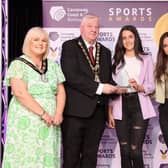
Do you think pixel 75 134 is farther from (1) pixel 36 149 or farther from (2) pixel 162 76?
(2) pixel 162 76

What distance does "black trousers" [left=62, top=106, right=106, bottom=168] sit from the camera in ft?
10.1

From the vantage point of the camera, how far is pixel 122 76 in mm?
3287

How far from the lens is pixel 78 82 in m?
3.02

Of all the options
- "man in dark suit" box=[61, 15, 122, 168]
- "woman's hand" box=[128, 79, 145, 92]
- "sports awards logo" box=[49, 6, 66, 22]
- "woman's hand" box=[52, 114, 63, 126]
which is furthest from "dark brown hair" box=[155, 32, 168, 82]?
"sports awards logo" box=[49, 6, 66, 22]

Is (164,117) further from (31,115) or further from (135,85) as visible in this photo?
(31,115)

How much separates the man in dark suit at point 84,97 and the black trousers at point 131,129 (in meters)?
0.17

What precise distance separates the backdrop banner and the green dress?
1.04 metres

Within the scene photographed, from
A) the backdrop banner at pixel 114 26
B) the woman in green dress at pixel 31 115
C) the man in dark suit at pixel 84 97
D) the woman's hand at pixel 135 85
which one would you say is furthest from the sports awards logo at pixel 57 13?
the woman's hand at pixel 135 85

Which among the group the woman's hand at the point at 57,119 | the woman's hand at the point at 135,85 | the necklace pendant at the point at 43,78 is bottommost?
the woman's hand at the point at 57,119

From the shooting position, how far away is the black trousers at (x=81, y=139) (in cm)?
307

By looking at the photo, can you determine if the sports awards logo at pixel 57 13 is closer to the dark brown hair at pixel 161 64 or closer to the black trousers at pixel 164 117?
the dark brown hair at pixel 161 64

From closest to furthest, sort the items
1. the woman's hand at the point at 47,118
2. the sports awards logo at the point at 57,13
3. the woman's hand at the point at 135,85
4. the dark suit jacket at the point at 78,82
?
1. the woman's hand at the point at 47,118
2. the dark suit jacket at the point at 78,82
3. the woman's hand at the point at 135,85
4. the sports awards logo at the point at 57,13

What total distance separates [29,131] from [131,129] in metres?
0.88

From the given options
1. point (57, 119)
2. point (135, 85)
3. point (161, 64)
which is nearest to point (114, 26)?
point (161, 64)
